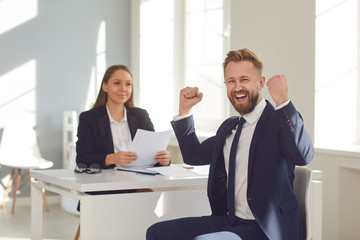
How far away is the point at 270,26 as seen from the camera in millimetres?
4305

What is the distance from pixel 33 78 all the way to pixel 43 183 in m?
3.19

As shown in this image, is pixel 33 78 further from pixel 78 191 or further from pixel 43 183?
pixel 78 191

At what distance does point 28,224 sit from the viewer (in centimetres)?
507

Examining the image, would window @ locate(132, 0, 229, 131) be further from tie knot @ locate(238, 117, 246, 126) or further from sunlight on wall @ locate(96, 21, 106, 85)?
tie knot @ locate(238, 117, 246, 126)

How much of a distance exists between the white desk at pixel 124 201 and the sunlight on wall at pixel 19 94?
10.2 feet

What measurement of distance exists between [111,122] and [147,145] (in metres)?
0.52

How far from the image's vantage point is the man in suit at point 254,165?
210 cm

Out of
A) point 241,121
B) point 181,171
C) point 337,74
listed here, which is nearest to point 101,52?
point 337,74

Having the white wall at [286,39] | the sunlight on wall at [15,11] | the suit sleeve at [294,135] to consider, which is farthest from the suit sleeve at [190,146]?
the sunlight on wall at [15,11]

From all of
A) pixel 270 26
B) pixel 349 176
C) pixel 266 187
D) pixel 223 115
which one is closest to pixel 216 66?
pixel 223 115

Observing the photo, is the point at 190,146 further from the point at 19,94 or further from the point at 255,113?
the point at 19,94

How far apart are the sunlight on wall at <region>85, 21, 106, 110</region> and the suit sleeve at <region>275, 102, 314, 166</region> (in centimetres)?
436

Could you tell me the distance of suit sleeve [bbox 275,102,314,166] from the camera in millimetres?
2057

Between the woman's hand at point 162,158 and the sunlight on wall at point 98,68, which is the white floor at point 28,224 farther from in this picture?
the woman's hand at point 162,158
